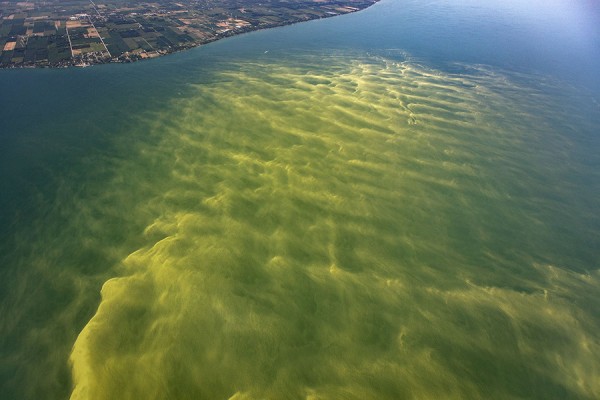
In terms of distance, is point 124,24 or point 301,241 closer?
point 301,241

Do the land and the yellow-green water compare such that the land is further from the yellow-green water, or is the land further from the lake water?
the yellow-green water

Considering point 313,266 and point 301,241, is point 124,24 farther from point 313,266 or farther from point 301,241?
point 313,266

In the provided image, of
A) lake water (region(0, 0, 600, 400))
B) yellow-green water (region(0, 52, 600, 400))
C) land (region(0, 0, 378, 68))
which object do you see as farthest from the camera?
land (region(0, 0, 378, 68))

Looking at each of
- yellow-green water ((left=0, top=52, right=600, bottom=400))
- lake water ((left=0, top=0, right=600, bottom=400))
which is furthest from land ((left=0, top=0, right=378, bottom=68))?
yellow-green water ((left=0, top=52, right=600, bottom=400))

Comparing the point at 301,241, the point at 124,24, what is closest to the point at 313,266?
the point at 301,241

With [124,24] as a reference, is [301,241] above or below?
below

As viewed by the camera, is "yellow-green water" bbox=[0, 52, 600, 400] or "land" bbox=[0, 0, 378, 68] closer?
"yellow-green water" bbox=[0, 52, 600, 400]

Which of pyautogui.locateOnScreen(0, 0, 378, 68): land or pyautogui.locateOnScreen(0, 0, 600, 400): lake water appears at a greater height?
pyautogui.locateOnScreen(0, 0, 378, 68): land
